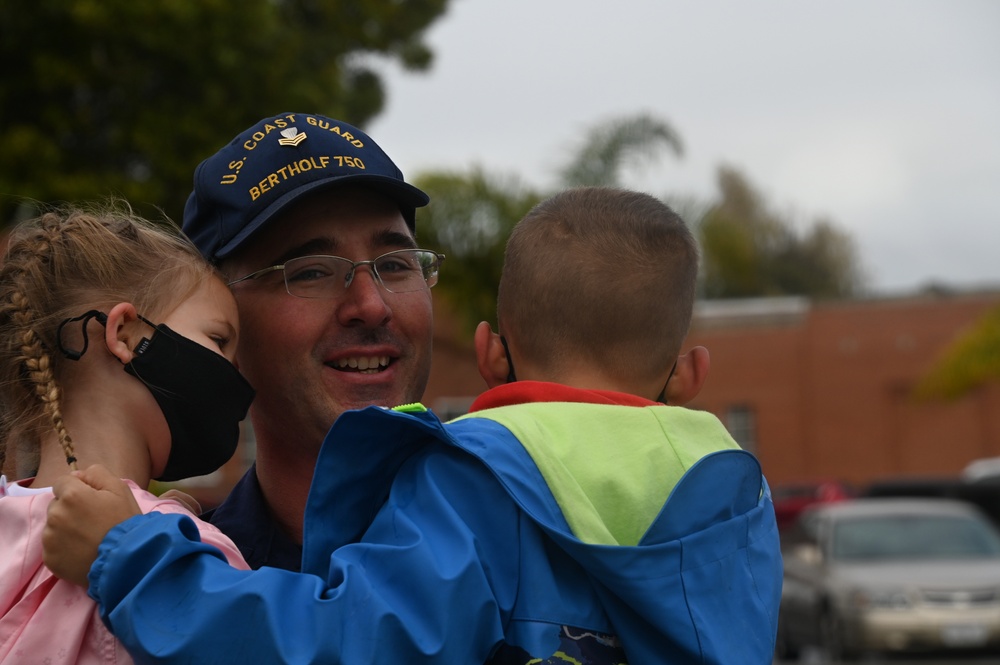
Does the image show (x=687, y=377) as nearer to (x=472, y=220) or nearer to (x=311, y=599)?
(x=311, y=599)

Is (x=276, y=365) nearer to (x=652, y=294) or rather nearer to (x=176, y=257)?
(x=176, y=257)

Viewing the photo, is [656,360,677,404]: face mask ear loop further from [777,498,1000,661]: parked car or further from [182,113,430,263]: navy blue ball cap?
[777,498,1000,661]: parked car

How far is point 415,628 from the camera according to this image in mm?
1992

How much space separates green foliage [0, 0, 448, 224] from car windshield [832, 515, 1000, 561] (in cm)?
784

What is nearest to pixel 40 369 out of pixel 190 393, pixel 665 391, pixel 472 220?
pixel 190 393

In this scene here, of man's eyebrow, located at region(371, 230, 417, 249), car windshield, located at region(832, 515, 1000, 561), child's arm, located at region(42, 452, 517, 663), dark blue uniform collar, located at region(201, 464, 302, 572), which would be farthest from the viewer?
car windshield, located at region(832, 515, 1000, 561)

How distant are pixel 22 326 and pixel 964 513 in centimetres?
1414

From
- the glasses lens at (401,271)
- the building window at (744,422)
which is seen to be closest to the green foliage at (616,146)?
the glasses lens at (401,271)

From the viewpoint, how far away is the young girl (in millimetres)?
2330

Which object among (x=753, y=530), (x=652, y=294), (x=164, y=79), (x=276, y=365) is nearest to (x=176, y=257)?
(x=276, y=365)

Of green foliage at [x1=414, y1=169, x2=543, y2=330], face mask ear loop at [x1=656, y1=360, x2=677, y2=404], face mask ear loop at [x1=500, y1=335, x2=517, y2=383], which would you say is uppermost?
face mask ear loop at [x1=500, y1=335, x2=517, y2=383]

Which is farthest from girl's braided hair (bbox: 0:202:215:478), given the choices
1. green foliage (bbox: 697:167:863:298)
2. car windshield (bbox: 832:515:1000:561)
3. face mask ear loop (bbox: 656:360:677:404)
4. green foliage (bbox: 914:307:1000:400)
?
green foliage (bbox: 697:167:863:298)

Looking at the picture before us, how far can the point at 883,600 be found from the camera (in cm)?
1363

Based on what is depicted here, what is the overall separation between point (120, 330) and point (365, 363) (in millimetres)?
793
